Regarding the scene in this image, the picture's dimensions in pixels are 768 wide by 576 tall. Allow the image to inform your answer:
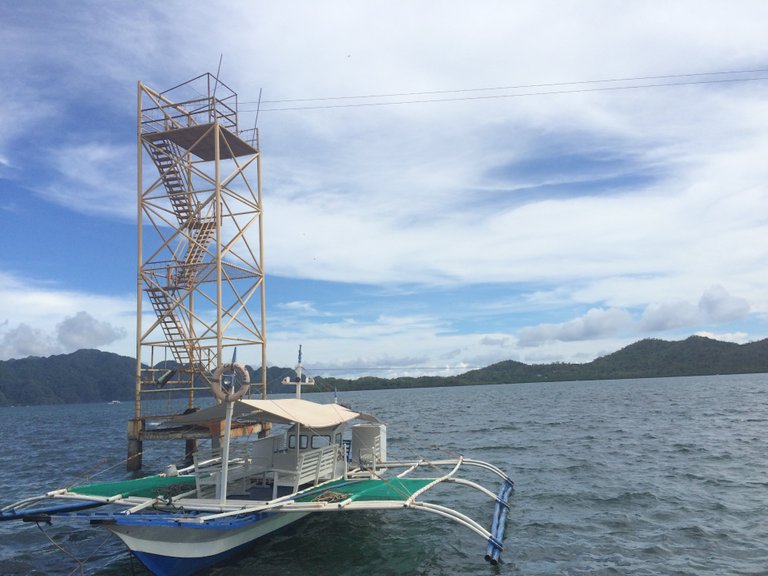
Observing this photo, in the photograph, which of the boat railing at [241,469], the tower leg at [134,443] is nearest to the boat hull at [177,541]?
the boat railing at [241,469]

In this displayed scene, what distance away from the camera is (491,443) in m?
39.2

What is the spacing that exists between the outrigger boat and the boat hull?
2cm

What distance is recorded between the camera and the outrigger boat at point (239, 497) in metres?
13.4

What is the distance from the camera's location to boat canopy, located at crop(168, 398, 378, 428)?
1559 centimetres

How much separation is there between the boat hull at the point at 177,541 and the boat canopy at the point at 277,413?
2.75 meters

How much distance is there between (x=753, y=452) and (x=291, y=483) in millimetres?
28083

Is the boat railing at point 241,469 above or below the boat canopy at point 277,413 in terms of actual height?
below

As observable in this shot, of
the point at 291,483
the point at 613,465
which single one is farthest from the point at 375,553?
the point at 613,465

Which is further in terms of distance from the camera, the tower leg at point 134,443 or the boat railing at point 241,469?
the tower leg at point 134,443

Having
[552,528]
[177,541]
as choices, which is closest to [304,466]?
[177,541]

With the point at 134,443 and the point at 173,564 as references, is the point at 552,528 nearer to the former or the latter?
the point at 173,564

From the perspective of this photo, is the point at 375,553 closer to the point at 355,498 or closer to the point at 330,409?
the point at 355,498

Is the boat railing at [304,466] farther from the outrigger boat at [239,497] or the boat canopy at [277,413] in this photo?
the boat canopy at [277,413]

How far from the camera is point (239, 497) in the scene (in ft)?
54.1
